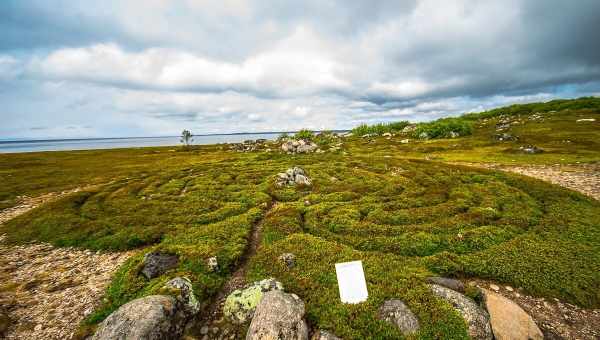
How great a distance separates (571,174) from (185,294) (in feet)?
162

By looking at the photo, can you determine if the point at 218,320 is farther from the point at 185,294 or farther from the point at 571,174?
the point at 571,174

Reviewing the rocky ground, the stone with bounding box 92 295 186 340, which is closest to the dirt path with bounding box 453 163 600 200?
the rocky ground

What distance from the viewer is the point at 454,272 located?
15195 mm

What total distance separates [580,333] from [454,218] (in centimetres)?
1135

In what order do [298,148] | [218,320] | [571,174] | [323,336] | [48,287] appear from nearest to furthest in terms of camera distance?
[323,336], [218,320], [48,287], [571,174], [298,148]

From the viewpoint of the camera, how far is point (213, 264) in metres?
16.5

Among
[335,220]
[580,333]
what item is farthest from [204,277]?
[580,333]

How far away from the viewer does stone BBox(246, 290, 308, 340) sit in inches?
404

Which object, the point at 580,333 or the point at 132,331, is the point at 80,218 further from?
the point at 580,333

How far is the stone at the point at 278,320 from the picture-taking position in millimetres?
10258

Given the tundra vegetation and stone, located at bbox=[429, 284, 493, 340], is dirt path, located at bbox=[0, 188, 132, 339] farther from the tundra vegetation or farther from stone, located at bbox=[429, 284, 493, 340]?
stone, located at bbox=[429, 284, 493, 340]

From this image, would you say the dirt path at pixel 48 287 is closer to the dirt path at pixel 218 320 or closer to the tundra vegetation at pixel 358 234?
the tundra vegetation at pixel 358 234

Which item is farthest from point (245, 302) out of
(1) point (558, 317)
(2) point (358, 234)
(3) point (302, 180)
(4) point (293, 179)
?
(4) point (293, 179)

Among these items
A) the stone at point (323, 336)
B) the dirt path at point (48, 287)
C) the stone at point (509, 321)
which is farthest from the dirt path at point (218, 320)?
the stone at point (509, 321)
